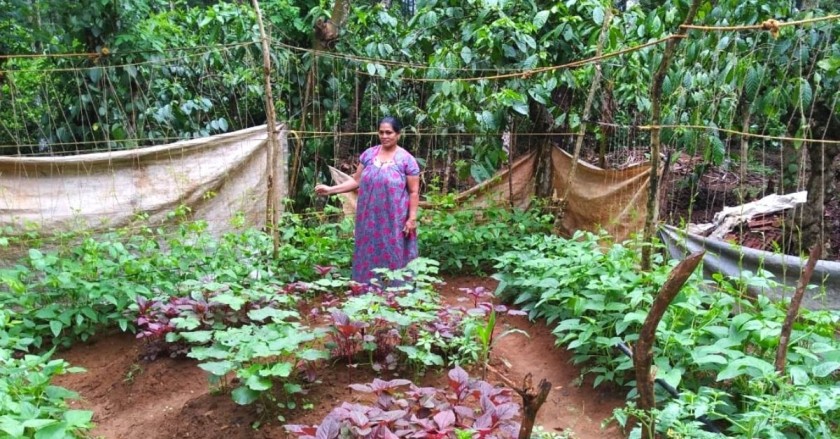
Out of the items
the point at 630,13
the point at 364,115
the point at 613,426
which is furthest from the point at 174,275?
the point at 630,13

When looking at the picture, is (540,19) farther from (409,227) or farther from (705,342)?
(705,342)

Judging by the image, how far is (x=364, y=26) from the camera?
634 centimetres

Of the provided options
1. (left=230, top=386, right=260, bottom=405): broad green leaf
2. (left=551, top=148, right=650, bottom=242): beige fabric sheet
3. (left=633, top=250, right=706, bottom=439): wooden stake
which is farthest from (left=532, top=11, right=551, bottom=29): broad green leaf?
(left=230, top=386, right=260, bottom=405): broad green leaf

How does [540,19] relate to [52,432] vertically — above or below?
above

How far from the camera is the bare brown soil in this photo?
2.75m

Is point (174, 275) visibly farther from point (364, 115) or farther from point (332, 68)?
point (364, 115)

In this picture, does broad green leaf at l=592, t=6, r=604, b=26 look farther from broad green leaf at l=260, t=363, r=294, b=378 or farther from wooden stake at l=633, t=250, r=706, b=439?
broad green leaf at l=260, t=363, r=294, b=378

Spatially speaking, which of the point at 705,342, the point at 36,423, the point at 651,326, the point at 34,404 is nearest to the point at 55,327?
the point at 34,404

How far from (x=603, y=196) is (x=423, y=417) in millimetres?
3164

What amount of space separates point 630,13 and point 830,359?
3644 mm

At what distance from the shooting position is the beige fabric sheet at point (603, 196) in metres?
4.78

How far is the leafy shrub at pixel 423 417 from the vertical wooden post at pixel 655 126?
4.63 ft

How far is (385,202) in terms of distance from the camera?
4188 mm

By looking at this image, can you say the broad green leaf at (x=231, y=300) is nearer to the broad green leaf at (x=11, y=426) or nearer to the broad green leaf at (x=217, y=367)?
the broad green leaf at (x=217, y=367)
